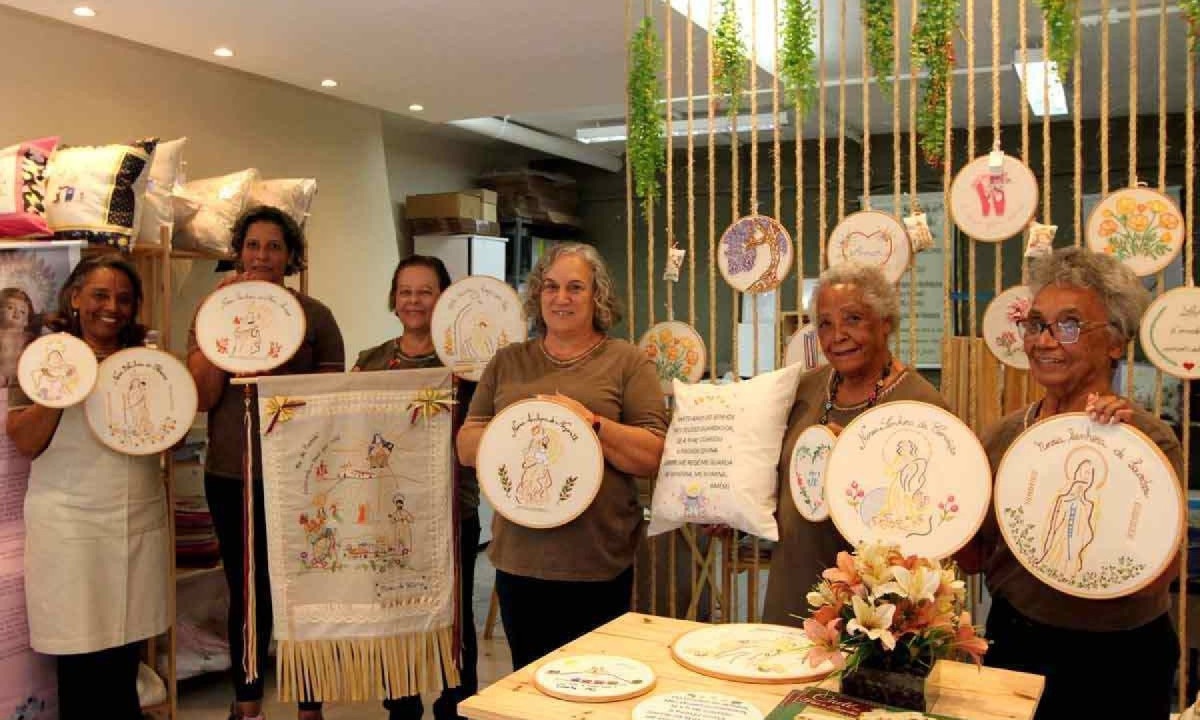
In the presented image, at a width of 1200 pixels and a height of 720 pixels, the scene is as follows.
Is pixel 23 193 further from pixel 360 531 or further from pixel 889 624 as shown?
pixel 889 624

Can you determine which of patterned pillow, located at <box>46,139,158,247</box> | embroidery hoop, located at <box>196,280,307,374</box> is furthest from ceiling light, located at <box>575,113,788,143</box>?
embroidery hoop, located at <box>196,280,307,374</box>

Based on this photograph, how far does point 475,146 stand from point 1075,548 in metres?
6.55

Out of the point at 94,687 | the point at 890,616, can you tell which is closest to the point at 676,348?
the point at 890,616

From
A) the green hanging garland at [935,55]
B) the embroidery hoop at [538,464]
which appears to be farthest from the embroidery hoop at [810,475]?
the green hanging garland at [935,55]

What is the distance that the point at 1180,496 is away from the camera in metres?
1.86

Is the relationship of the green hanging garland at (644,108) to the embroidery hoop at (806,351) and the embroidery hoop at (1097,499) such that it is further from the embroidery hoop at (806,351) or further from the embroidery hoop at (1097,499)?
the embroidery hoop at (1097,499)

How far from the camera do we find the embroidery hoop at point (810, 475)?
2.26 m

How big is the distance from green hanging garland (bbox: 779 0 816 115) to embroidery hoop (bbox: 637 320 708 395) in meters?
0.72

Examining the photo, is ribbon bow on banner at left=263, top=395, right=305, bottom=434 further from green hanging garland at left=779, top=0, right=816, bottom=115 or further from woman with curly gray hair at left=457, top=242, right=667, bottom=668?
green hanging garland at left=779, top=0, right=816, bottom=115

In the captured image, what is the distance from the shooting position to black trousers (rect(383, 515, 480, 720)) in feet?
10.1

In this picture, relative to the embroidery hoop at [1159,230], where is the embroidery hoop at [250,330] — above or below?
below

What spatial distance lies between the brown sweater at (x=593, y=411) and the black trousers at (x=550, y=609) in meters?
0.04

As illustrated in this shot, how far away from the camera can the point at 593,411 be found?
2.58 meters

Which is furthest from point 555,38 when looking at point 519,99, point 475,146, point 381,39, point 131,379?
point 475,146
